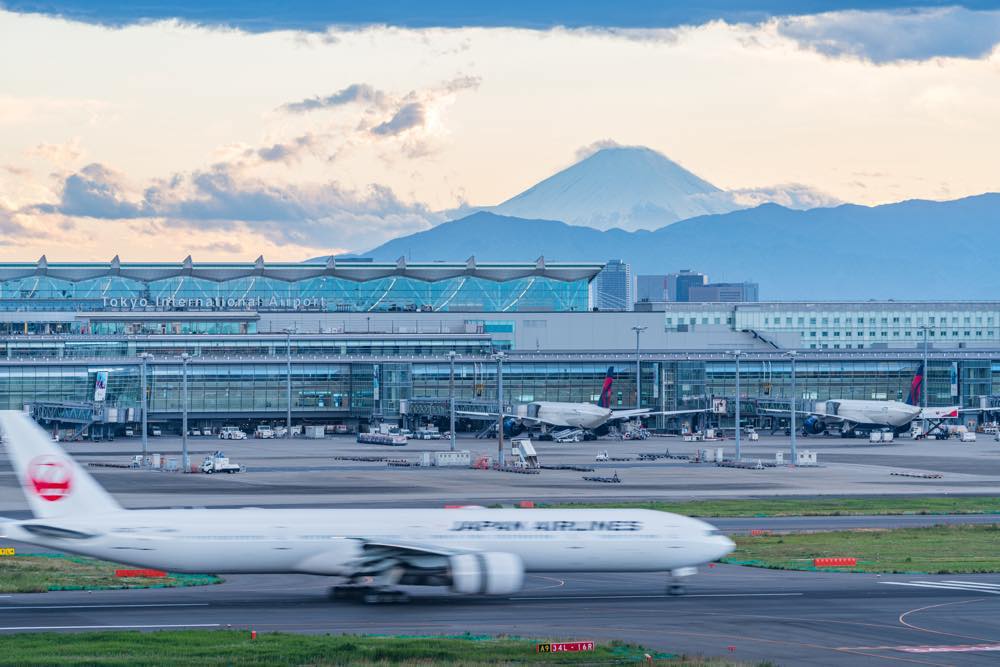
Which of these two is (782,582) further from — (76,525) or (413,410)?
(413,410)

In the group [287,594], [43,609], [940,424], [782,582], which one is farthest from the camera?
[940,424]

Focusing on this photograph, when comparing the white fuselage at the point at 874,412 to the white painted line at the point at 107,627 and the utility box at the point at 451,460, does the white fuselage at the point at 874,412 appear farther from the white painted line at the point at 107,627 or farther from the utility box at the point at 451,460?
the white painted line at the point at 107,627

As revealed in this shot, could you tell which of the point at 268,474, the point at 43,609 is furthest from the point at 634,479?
the point at 43,609

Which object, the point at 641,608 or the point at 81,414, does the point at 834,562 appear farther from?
the point at 81,414

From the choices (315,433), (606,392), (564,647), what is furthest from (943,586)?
(315,433)

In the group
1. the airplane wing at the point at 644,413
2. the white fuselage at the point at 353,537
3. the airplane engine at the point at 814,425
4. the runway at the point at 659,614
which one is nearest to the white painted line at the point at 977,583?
the runway at the point at 659,614

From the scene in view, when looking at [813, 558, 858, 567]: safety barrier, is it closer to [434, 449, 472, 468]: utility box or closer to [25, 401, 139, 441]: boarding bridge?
[434, 449, 472, 468]: utility box
